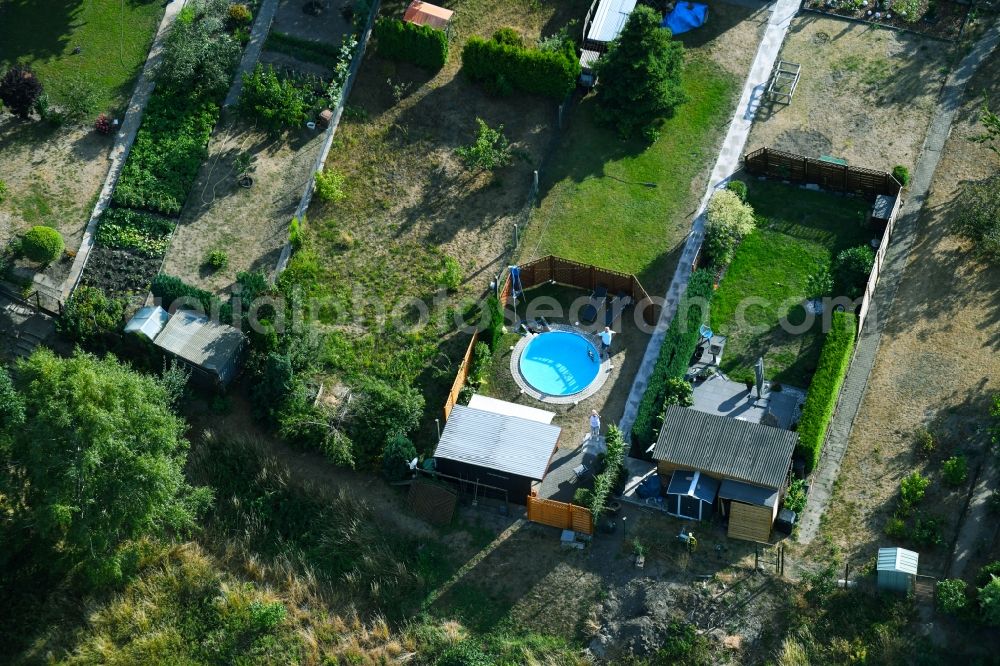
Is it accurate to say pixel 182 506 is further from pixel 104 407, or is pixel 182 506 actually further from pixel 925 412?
pixel 925 412

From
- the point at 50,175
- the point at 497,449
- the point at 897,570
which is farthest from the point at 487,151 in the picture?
the point at 897,570

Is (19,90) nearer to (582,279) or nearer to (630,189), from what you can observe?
(582,279)

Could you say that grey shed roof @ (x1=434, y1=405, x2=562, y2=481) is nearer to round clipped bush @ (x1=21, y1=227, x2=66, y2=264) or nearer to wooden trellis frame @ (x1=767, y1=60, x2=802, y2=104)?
round clipped bush @ (x1=21, y1=227, x2=66, y2=264)

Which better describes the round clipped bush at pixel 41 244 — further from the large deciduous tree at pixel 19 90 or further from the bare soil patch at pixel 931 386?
the bare soil patch at pixel 931 386

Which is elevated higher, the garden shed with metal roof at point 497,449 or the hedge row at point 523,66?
the hedge row at point 523,66

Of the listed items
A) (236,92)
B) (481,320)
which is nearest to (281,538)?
(481,320)

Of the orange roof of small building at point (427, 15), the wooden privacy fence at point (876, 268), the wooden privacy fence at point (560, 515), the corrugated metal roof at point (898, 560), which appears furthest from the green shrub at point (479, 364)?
the corrugated metal roof at point (898, 560)
